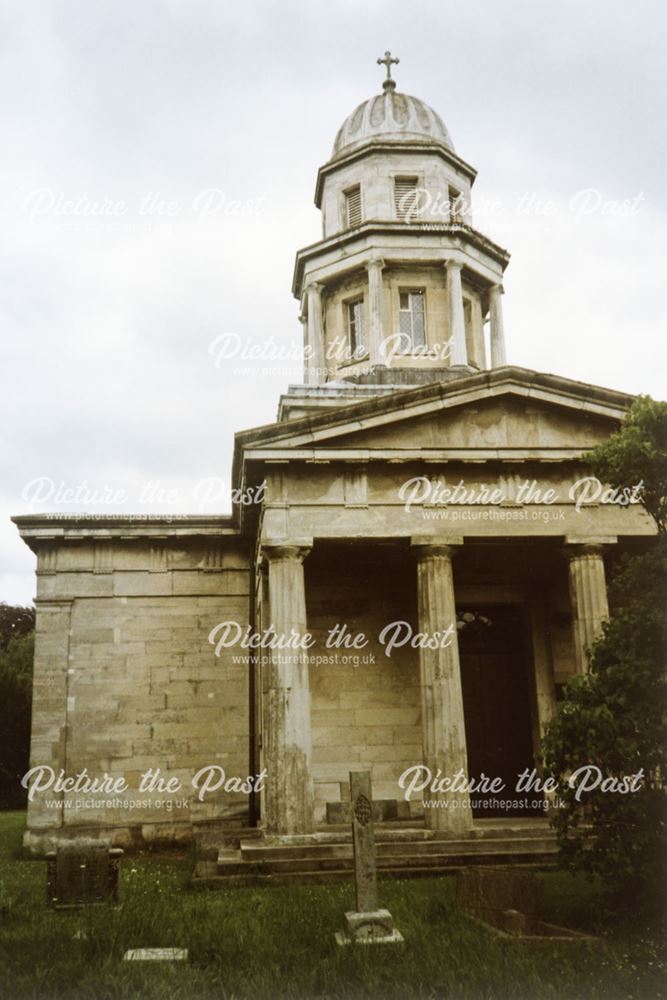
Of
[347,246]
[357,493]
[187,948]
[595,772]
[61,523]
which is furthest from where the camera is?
[347,246]

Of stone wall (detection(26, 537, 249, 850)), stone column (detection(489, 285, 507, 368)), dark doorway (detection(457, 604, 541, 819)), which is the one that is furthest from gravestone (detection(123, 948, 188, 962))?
stone column (detection(489, 285, 507, 368))

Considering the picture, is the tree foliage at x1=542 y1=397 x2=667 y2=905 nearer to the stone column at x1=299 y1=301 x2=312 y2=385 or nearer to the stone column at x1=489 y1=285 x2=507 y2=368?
the stone column at x1=489 y1=285 x2=507 y2=368

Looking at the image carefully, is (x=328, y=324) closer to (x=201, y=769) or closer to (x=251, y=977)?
(x=201, y=769)

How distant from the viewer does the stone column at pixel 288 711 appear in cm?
1430

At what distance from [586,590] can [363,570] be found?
479 centimetres

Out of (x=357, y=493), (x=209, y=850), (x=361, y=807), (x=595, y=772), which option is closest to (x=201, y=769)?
(x=209, y=850)

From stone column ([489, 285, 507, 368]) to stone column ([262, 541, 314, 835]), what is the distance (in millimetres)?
8935

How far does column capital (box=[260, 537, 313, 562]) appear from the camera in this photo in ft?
50.3

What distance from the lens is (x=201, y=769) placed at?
19250 mm

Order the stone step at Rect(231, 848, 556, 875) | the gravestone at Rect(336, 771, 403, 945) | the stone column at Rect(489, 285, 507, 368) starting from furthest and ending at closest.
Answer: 1. the stone column at Rect(489, 285, 507, 368)
2. the stone step at Rect(231, 848, 556, 875)
3. the gravestone at Rect(336, 771, 403, 945)

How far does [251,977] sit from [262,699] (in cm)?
1067

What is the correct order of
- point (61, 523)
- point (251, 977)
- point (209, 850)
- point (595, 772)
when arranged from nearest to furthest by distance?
point (251, 977), point (595, 772), point (209, 850), point (61, 523)

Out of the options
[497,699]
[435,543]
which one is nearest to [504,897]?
[435,543]

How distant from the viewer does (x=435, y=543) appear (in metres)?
15.5
